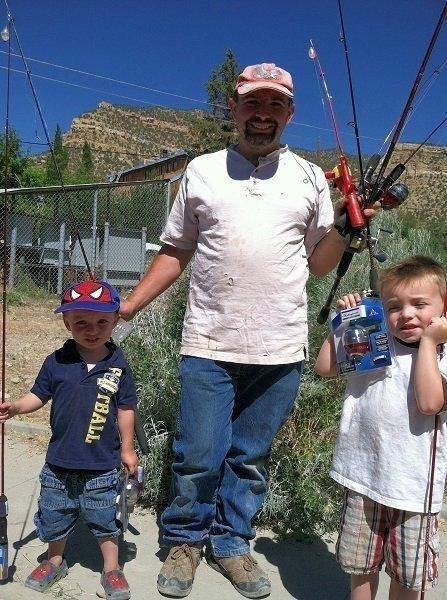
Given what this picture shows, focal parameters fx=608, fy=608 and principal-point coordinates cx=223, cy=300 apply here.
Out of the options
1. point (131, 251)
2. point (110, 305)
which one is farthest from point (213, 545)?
point (131, 251)

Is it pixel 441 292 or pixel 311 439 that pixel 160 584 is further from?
pixel 441 292

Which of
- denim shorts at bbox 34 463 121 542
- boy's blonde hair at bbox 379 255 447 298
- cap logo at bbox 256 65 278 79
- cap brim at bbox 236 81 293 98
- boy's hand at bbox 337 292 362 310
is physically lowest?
denim shorts at bbox 34 463 121 542

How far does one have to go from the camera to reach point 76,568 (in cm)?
279

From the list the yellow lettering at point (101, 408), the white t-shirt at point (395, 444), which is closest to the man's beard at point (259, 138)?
the white t-shirt at point (395, 444)

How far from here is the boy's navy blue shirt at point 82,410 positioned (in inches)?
101

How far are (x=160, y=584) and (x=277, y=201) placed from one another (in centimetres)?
175

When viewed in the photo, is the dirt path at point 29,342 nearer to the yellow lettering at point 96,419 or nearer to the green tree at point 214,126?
the yellow lettering at point 96,419

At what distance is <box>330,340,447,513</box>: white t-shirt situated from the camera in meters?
2.11

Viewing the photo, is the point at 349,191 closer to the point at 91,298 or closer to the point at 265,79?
the point at 265,79

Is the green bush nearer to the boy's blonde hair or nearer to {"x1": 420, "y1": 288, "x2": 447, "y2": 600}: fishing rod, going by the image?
{"x1": 420, "y1": 288, "x2": 447, "y2": 600}: fishing rod

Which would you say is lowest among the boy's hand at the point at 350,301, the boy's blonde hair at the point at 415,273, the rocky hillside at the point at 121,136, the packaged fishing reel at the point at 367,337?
the packaged fishing reel at the point at 367,337

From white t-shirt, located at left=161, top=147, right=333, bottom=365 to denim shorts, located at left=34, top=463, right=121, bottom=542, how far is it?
2.20 feet

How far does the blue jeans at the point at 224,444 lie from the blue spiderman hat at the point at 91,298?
16.5 inches

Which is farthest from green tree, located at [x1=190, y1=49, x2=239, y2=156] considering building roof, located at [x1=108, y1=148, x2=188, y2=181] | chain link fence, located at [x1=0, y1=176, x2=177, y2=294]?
chain link fence, located at [x1=0, y1=176, x2=177, y2=294]
